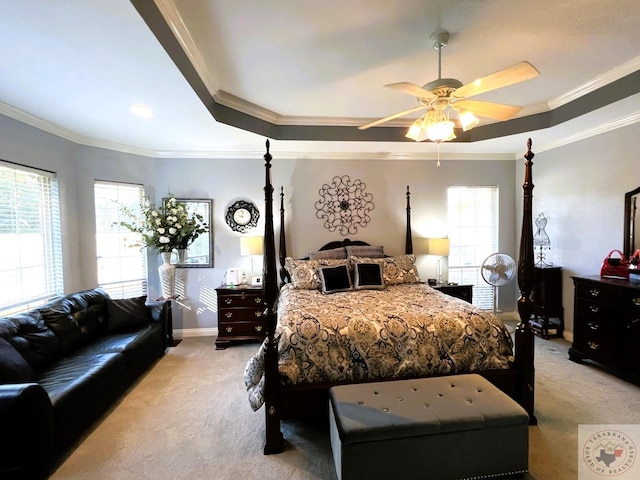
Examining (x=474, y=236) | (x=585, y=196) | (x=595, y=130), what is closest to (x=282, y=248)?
(x=474, y=236)

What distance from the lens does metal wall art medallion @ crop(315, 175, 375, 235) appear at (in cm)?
455

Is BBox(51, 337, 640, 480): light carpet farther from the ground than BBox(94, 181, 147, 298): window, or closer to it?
closer to it

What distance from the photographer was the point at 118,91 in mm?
2457

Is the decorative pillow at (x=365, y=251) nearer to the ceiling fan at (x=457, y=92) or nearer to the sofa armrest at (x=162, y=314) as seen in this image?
the ceiling fan at (x=457, y=92)

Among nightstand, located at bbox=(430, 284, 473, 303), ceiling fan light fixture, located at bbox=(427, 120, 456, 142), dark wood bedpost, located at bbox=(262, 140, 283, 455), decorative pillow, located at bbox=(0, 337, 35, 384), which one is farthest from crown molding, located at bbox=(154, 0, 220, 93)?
nightstand, located at bbox=(430, 284, 473, 303)

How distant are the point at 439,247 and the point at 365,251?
105 cm

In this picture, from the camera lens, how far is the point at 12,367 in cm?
204

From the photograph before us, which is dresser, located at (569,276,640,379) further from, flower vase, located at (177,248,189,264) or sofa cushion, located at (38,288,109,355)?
sofa cushion, located at (38,288,109,355)

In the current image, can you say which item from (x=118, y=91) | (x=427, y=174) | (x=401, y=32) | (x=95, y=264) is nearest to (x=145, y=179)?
(x=95, y=264)

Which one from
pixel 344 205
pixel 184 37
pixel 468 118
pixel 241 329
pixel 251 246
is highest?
pixel 184 37

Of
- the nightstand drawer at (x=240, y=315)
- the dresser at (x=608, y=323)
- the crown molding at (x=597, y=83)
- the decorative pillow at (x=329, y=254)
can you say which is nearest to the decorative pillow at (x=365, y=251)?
the decorative pillow at (x=329, y=254)

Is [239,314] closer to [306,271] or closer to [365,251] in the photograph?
[306,271]

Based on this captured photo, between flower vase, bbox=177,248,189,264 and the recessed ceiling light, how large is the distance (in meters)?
1.74

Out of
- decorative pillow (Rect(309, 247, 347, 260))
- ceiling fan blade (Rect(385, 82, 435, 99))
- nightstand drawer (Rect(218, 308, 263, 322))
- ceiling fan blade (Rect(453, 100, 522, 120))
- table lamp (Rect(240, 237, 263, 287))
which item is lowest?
nightstand drawer (Rect(218, 308, 263, 322))
